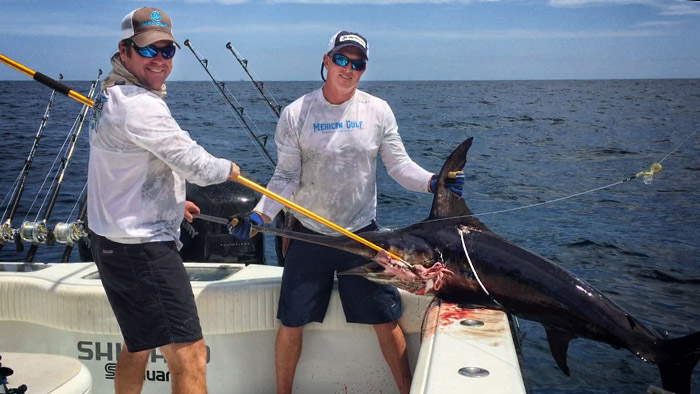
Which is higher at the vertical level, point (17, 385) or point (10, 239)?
point (10, 239)

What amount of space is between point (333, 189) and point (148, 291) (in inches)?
36.6

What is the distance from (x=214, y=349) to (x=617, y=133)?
85.1 feet

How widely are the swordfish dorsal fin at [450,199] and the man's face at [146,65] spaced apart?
1.13 m

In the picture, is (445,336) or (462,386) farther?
(445,336)

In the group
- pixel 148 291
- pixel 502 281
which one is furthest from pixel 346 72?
pixel 148 291

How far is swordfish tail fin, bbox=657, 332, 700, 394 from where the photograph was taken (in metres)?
Result: 2.37

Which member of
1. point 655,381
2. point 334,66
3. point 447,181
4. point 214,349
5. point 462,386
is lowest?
point 655,381

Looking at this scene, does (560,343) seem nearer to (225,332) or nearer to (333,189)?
(333,189)

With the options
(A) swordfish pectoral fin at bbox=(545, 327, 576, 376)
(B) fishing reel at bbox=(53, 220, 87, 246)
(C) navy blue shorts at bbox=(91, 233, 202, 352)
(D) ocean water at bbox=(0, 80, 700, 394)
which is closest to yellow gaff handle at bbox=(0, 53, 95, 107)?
(C) navy blue shorts at bbox=(91, 233, 202, 352)

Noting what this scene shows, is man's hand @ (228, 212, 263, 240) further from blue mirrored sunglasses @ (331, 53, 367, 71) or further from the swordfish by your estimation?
blue mirrored sunglasses @ (331, 53, 367, 71)

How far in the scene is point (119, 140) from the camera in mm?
2443

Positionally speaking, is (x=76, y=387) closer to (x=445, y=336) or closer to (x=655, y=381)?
(x=445, y=336)

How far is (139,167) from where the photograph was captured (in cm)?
250

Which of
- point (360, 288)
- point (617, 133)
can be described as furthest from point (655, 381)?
point (617, 133)
